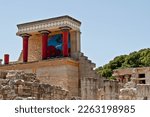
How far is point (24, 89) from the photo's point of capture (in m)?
15.5

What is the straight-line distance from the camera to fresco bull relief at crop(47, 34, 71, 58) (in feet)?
115

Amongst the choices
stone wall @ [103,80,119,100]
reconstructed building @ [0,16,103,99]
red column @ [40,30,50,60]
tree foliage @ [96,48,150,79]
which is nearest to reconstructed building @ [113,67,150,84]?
reconstructed building @ [0,16,103,99]

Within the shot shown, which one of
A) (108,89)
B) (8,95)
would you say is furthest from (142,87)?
(8,95)

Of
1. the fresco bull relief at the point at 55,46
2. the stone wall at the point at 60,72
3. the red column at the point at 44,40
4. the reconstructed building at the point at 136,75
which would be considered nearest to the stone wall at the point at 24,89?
the stone wall at the point at 60,72

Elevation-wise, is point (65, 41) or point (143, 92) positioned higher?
point (65, 41)

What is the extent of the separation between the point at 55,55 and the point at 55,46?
0.90 m

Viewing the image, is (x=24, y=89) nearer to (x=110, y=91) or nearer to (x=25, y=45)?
(x=110, y=91)

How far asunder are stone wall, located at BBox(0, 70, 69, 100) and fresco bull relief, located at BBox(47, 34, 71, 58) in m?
16.6

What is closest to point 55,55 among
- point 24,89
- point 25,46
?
point 25,46

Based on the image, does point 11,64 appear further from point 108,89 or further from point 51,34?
point 108,89

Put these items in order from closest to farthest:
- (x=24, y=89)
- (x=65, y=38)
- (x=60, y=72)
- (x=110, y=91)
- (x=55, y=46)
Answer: (x=24, y=89), (x=110, y=91), (x=60, y=72), (x=65, y=38), (x=55, y=46)

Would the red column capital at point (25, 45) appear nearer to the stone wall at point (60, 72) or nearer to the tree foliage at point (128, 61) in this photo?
the stone wall at point (60, 72)

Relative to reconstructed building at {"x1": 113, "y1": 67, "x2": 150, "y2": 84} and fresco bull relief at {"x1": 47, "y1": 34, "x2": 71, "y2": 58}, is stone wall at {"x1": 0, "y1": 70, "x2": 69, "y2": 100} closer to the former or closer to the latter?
fresco bull relief at {"x1": 47, "y1": 34, "x2": 71, "y2": 58}

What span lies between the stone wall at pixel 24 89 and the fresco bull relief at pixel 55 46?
16553mm
